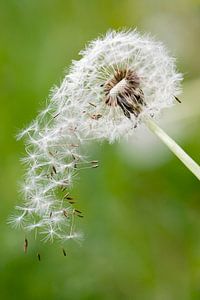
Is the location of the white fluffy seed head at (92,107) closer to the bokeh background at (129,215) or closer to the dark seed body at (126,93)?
the dark seed body at (126,93)

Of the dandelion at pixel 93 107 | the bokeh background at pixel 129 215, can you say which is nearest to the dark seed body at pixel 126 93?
the dandelion at pixel 93 107

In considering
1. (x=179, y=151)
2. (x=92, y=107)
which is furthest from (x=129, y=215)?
(x=179, y=151)

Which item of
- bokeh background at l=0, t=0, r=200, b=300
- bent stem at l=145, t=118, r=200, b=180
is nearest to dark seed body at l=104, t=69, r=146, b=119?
bent stem at l=145, t=118, r=200, b=180

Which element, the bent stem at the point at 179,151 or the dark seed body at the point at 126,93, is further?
the dark seed body at the point at 126,93

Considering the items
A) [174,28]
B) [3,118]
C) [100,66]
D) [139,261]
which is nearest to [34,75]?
[3,118]

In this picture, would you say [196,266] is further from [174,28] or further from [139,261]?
[174,28]

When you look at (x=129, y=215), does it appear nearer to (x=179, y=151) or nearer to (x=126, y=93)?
(x=126, y=93)
